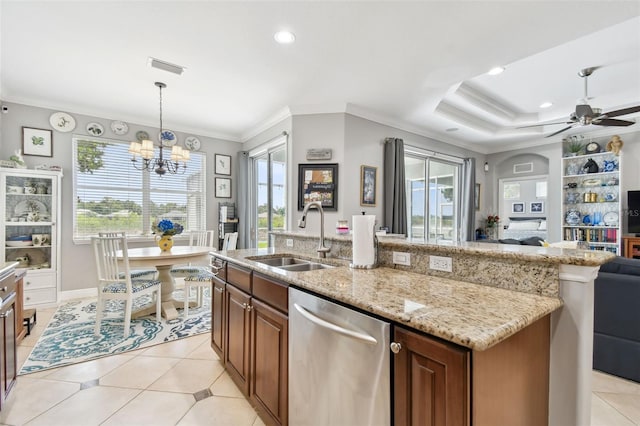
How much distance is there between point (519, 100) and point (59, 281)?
698cm

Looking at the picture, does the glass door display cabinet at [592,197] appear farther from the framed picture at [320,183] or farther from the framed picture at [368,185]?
the framed picture at [320,183]

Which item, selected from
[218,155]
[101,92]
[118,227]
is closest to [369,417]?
[101,92]

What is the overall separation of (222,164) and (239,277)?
3.98 metres

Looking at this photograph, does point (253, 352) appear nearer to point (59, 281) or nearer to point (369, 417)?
point (369, 417)

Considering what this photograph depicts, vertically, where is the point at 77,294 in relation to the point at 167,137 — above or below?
below

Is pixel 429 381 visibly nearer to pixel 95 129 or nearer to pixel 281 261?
pixel 281 261

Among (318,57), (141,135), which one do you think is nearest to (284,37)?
(318,57)

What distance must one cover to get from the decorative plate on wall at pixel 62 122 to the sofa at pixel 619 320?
6173mm

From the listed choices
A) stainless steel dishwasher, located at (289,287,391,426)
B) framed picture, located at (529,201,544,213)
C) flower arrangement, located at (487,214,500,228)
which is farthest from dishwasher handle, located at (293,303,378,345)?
framed picture, located at (529,201,544,213)

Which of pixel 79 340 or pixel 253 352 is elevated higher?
pixel 253 352

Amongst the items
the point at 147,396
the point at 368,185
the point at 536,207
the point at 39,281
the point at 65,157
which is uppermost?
the point at 65,157

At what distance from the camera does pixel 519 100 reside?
14.7 feet

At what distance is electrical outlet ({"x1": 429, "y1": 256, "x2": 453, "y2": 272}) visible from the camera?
4.86ft

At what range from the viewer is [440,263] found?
1521 millimetres
